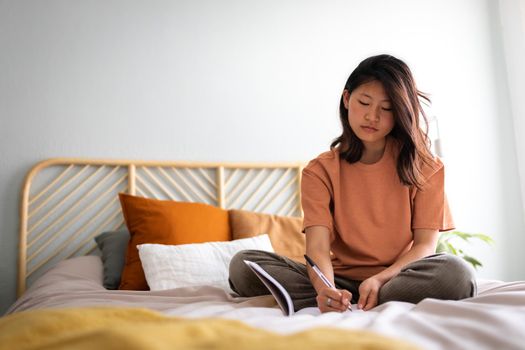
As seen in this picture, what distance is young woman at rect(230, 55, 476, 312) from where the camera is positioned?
166cm

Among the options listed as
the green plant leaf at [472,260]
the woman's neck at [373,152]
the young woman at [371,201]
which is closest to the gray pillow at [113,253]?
the young woman at [371,201]

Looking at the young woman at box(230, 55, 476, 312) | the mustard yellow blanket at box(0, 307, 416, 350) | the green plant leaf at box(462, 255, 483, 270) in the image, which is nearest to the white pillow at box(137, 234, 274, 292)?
the young woman at box(230, 55, 476, 312)

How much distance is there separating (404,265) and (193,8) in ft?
6.20

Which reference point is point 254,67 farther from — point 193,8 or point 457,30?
point 457,30

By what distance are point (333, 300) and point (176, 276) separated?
0.85 metres

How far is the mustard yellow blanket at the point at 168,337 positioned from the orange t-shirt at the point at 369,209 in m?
0.88

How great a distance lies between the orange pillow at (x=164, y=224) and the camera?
2.26 meters

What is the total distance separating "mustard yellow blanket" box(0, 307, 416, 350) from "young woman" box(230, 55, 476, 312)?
0.77m

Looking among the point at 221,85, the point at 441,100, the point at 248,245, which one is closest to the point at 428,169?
the point at 248,245

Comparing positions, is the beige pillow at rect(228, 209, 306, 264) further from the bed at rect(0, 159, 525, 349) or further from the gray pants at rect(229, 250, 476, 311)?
the gray pants at rect(229, 250, 476, 311)

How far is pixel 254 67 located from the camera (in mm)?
2996

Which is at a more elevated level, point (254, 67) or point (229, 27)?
point (229, 27)

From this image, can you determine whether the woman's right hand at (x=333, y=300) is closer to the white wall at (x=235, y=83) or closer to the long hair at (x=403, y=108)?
the long hair at (x=403, y=108)

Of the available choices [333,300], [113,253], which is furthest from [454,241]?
[333,300]
